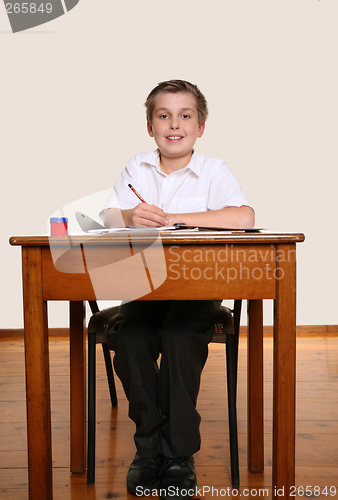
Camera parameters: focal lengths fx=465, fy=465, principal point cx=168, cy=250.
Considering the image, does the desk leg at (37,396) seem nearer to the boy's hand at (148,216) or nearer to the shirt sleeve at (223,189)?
the boy's hand at (148,216)

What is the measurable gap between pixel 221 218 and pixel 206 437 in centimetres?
75

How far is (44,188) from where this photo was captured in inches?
121

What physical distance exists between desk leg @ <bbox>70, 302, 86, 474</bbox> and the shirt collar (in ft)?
1.93

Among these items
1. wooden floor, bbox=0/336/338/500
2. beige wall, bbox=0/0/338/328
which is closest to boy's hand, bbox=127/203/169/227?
wooden floor, bbox=0/336/338/500

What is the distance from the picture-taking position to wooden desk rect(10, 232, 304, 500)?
0.95 metres

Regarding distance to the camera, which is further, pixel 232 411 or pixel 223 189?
pixel 223 189

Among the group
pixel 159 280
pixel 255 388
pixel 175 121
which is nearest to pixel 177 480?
pixel 255 388

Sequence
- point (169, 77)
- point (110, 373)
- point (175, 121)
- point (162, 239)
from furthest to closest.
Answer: point (169, 77)
point (110, 373)
point (175, 121)
point (162, 239)

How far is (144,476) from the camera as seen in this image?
120cm

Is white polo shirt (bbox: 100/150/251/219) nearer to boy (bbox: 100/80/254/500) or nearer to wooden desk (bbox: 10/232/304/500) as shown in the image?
boy (bbox: 100/80/254/500)

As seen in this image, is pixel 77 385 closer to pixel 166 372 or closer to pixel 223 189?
pixel 166 372

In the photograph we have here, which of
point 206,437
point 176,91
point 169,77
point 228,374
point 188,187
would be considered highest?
point 169,77

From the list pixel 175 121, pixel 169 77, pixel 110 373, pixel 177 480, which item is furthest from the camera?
pixel 169 77

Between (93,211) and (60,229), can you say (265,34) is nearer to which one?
(93,211)
